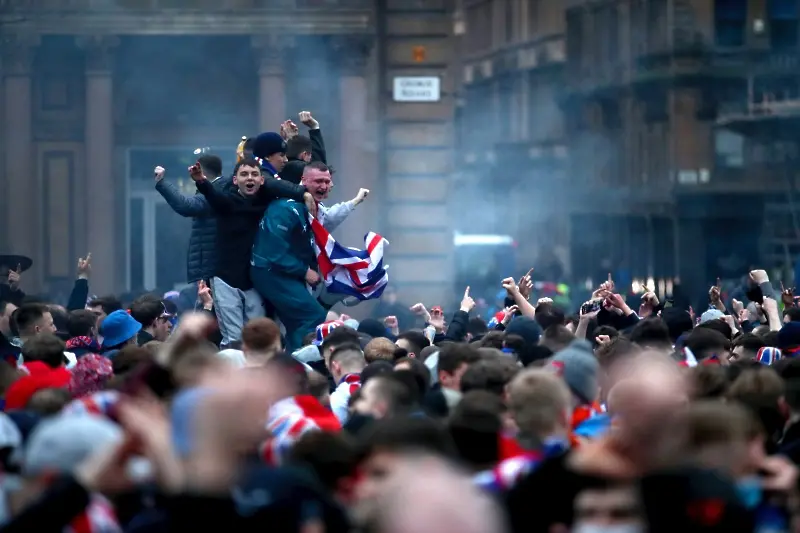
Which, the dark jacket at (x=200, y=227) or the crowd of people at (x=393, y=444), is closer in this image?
the crowd of people at (x=393, y=444)

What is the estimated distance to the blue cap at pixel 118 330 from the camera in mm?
11875

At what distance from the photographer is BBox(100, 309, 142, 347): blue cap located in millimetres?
11875

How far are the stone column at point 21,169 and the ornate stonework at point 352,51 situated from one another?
12.3ft

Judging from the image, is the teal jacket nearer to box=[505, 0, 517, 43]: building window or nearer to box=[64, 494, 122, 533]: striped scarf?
box=[64, 494, 122, 533]: striped scarf

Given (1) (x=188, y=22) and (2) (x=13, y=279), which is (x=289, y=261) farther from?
(1) (x=188, y=22)

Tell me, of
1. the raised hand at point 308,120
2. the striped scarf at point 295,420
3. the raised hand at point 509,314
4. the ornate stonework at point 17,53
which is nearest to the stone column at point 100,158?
the ornate stonework at point 17,53

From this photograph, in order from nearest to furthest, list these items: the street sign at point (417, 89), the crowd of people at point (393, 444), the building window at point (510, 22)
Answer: the crowd of people at point (393, 444), the street sign at point (417, 89), the building window at point (510, 22)

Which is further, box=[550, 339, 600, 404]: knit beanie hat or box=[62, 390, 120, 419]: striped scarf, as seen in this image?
box=[550, 339, 600, 404]: knit beanie hat

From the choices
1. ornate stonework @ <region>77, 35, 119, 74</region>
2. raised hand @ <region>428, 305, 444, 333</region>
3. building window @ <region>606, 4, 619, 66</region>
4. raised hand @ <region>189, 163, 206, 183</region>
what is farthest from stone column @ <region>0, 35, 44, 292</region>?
building window @ <region>606, 4, 619, 66</region>

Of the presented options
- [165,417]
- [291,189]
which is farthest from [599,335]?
[165,417]

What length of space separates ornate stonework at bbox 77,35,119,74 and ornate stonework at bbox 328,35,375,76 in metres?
2.76

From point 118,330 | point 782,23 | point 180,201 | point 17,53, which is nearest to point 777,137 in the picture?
point 782,23

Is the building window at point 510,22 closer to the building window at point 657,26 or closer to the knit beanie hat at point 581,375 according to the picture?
the building window at point 657,26

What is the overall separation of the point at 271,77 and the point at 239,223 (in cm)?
1135
